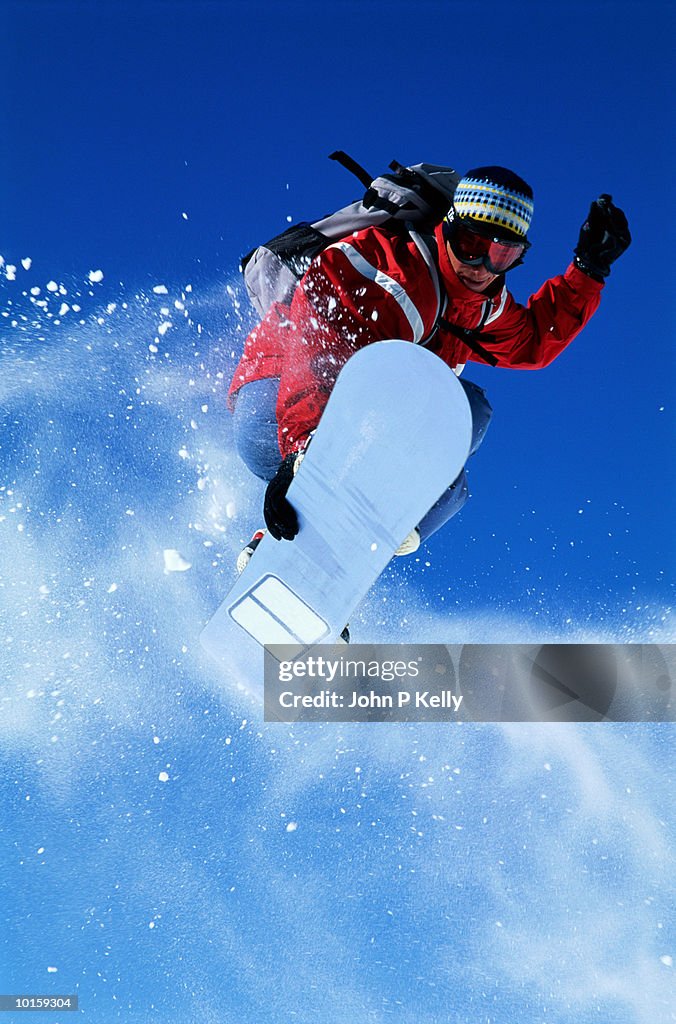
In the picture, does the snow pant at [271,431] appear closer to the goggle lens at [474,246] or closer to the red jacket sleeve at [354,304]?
the red jacket sleeve at [354,304]

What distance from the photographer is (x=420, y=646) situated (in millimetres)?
3064

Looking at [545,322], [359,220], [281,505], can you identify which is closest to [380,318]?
[359,220]

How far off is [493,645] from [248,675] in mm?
963

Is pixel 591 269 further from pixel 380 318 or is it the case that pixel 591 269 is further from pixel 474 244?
pixel 380 318

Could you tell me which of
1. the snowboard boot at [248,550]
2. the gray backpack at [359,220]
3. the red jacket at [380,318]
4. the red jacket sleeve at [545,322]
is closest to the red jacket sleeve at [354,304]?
the red jacket at [380,318]

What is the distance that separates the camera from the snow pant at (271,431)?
2598 mm

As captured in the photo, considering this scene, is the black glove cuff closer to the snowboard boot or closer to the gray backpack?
the gray backpack

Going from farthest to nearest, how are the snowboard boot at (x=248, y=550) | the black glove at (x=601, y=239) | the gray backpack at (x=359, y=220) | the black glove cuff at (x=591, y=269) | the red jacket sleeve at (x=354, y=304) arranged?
the snowboard boot at (x=248, y=550)
the black glove cuff at (x=591, y=269)
the black glove at (x=601, y=239)
the gray backpack at (x=359, y=220)
the red jacket sleeve at (x=354, y=304)

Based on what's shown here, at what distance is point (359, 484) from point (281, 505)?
0.73 feet

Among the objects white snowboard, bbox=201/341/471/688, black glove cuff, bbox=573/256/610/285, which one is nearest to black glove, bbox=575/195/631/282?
black glove cuff, bbox=573/256/610/285

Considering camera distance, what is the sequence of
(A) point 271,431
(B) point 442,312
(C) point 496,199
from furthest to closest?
(A) point 271,431 < (B) point 442,312 < (C) point 496,199

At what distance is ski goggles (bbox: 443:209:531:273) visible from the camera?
218 cm

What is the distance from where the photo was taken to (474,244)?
2.19m

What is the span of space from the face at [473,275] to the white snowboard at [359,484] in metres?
0.25
